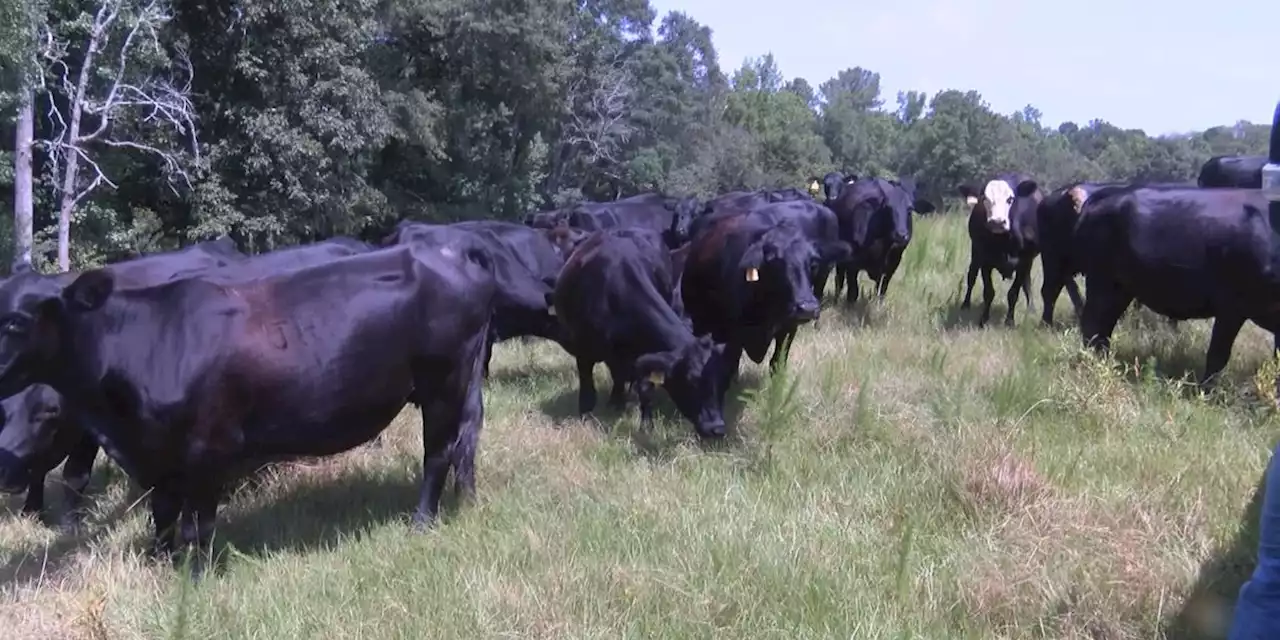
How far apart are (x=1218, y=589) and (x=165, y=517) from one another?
485 cm

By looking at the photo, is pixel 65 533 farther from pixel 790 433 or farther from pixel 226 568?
pixel 790 433

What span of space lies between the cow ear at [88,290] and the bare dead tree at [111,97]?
20.2 m

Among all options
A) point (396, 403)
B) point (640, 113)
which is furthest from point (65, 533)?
point (640, 113)

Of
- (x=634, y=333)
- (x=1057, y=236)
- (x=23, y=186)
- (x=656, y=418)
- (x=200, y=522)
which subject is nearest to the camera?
(x=200, y=522)

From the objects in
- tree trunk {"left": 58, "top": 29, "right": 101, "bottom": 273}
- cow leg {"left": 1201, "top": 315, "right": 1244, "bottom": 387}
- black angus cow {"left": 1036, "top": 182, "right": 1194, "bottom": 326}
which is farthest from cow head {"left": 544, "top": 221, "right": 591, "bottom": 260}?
tree trunk {"left": 58, "top": 29, "right": 101, "bottom": 273}

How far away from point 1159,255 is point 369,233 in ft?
95.0

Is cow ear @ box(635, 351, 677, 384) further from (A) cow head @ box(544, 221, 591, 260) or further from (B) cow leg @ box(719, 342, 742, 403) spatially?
(A) cow head @ box(544, 221, 591, 260)

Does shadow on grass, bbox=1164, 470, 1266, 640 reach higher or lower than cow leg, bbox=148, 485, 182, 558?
Answer: higher

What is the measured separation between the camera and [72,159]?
23.8 m

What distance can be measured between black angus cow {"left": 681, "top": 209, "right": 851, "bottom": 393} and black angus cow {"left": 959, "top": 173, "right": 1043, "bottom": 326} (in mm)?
2967

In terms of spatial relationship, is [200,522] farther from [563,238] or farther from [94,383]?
[563,238]

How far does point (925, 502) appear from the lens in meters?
5.34

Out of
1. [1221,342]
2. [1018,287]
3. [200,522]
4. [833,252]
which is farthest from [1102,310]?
[200,522]

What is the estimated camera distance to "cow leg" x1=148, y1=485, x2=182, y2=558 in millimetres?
5207
